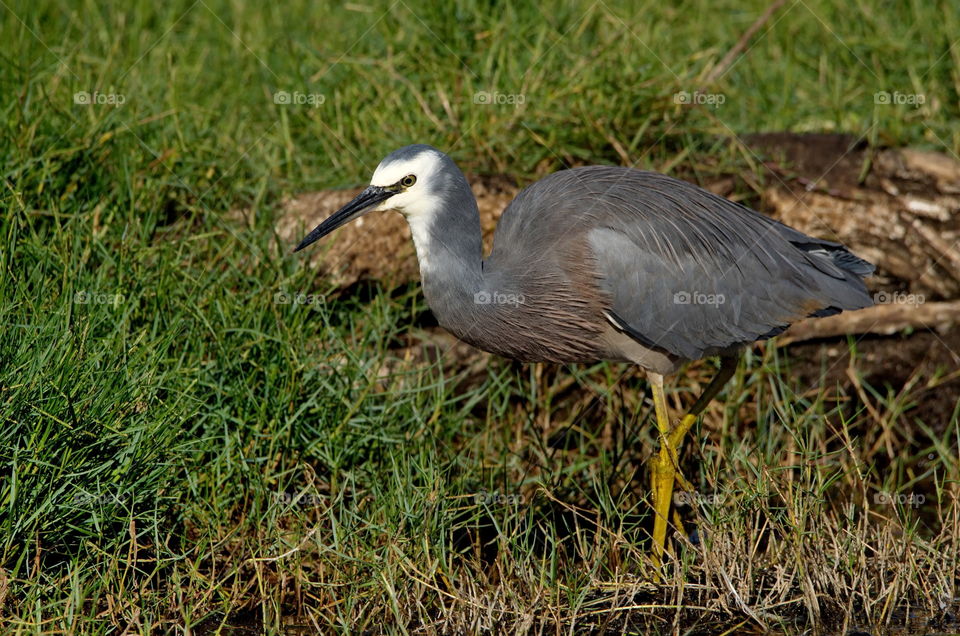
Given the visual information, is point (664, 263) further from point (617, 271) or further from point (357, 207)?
point (357, 207)

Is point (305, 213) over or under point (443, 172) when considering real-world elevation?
under

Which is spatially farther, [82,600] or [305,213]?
[305,213]

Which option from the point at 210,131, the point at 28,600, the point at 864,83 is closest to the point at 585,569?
the point at 28,600

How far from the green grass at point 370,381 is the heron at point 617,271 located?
0.53 meters

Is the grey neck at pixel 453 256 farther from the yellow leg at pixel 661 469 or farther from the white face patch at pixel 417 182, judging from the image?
the yellow leg at pixel 661 469

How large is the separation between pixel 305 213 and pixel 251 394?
152cm

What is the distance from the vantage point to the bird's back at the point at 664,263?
4.85 meters

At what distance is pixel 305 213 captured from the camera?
19.9 feet

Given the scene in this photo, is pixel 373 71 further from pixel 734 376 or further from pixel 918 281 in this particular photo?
pixel 918 281

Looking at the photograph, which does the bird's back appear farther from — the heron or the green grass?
the green grass

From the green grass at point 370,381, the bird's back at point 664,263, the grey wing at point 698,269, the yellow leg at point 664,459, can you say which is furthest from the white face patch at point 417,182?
the yellow leg at point 664,459

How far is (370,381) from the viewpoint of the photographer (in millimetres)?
5117

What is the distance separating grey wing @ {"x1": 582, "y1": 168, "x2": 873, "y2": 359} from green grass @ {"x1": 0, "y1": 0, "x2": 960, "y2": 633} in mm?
609

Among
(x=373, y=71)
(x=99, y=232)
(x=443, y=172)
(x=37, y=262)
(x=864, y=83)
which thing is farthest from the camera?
(x=864, y=83)
